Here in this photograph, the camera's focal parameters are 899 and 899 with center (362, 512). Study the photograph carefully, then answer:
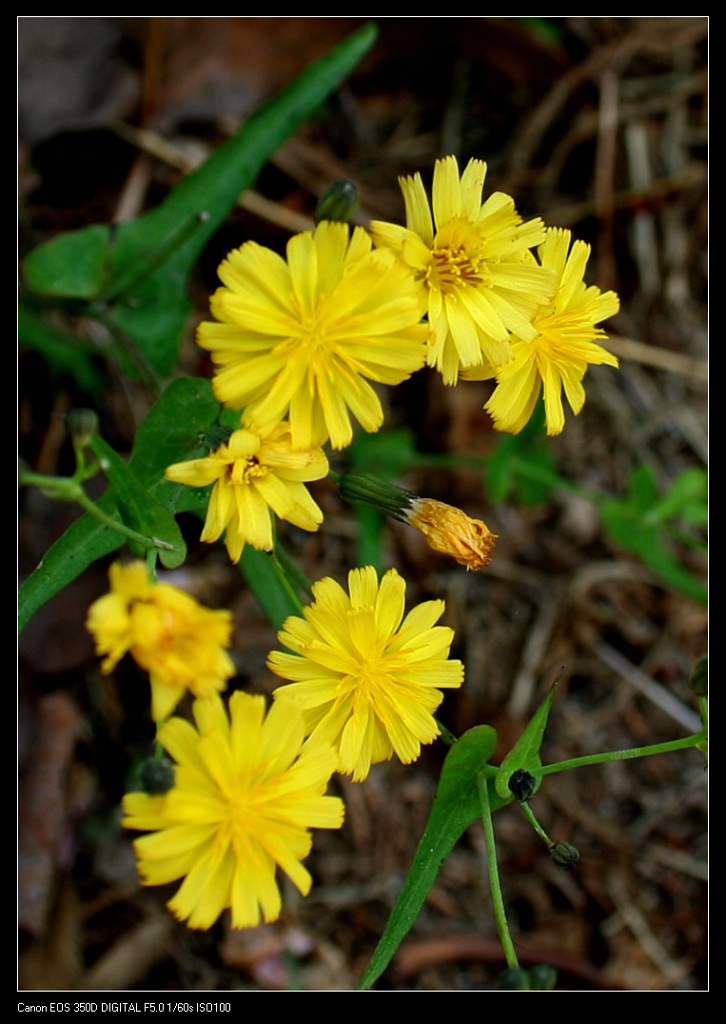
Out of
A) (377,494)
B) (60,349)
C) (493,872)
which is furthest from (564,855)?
(60,349)

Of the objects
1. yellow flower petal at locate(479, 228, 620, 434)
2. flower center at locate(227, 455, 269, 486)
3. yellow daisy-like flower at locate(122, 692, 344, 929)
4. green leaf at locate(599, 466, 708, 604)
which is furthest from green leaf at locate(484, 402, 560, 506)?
yellow daisy-like flower at locate(122, 692, 344, 929)

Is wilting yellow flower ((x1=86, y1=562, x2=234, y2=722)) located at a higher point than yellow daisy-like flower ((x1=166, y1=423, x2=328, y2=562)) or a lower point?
lower

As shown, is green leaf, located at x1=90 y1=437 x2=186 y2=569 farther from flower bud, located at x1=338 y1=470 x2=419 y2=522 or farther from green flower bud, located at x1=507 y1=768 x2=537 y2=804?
green flower bud, located at x1=507 y1=768 x2=537 y2=804

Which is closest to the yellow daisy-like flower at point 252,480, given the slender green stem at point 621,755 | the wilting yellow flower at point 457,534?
the wilting yellow flower at point 457,534

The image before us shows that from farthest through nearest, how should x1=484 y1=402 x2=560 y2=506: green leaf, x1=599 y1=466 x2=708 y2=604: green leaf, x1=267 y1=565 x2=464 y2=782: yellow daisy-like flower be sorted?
1. x1=599 y1=466 x2=708 y2=604: green leaf
2. x1=484 y1=402 x2=560 y2=506: green leaf
3. x1=267 y1=565 x2=464 y2=782: yellow daisy-like flower

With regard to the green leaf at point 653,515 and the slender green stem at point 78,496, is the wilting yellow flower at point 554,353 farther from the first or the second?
the green leaf at point 653,515

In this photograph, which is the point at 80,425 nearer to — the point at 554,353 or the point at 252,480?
the point at 252,480
